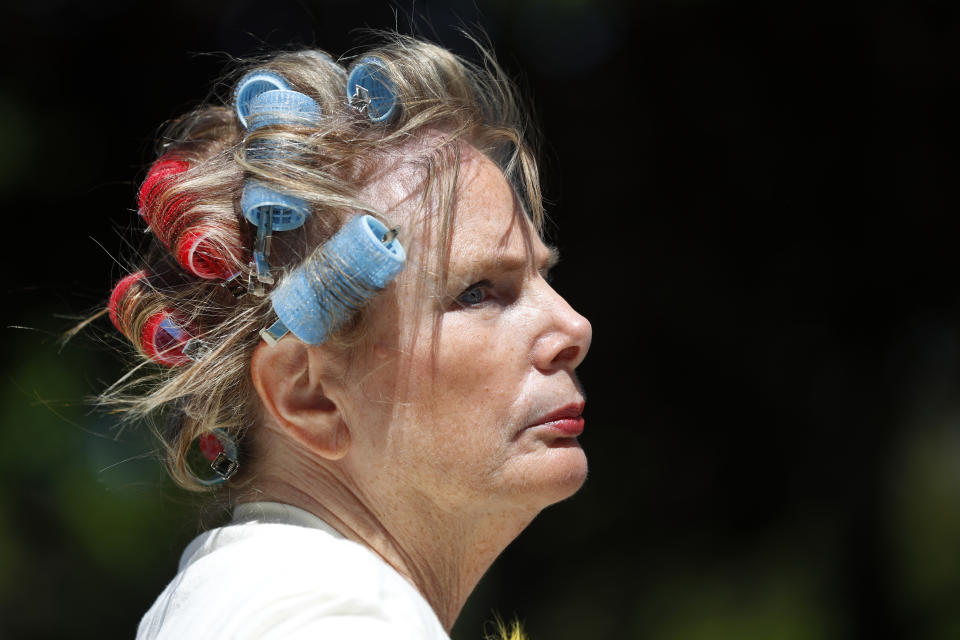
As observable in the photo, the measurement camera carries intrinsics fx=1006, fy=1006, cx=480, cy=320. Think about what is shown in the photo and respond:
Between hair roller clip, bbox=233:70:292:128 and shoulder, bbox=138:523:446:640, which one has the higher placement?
hair roller clip, bbox=233:70:292:128

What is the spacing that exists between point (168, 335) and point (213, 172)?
0.32 meters

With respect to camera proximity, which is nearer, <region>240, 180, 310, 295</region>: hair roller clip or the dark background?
<region>240, 180, 310, 295</region>: hair roller clip

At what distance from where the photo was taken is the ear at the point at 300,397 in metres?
1.72

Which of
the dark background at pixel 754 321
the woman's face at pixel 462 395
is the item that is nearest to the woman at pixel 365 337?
the woman's face at pixel 462 395

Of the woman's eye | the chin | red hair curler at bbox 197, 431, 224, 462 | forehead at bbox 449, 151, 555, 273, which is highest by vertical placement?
forehead at bbox 449, 151, 555, 273

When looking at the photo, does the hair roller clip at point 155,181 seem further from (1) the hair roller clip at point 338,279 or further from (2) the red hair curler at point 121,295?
(1) the hair roller clip at point 338,279

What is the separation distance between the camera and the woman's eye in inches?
68.9

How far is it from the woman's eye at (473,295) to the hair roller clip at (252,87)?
1.67ft

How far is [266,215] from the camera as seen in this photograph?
66.5 inches

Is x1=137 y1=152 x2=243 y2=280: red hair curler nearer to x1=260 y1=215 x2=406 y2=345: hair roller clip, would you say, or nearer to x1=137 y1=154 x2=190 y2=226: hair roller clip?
x1=137 y1=154 x2=190 y2=226: hair roller clip

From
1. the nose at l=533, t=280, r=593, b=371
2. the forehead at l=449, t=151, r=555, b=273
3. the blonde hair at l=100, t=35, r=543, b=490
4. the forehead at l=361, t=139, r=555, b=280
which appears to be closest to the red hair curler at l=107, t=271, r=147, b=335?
the blonde hair at l=100, t=35, r=543, b=490

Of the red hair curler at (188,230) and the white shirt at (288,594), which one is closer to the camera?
the white shirt at (288,594)

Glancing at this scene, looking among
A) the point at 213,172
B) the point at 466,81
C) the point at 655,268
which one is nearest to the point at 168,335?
the point at 213,172

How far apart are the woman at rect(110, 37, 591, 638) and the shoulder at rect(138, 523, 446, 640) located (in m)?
0.03
